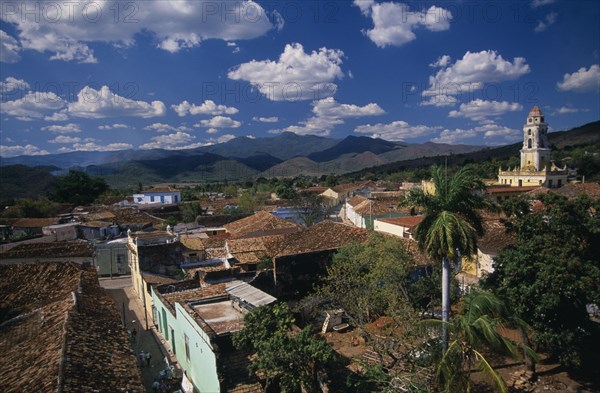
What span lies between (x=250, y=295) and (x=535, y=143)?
50.2 metres

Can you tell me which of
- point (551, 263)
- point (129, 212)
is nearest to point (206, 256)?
point (551, 263)

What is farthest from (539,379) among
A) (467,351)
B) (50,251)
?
(50,251)

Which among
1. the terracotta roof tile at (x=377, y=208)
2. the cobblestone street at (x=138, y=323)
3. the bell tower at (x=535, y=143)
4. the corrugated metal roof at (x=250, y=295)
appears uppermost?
→ the bell tower at (x=535, y=143)

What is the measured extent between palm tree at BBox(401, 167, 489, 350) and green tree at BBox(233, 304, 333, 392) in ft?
15.2

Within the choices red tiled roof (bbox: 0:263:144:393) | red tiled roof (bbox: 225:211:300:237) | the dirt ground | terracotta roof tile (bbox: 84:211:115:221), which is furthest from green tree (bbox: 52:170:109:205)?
the dirt ground

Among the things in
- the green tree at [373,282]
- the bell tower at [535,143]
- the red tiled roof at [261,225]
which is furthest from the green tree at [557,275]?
the bell tower at [535,143]

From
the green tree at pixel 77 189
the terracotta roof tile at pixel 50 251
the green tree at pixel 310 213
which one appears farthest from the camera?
the green tree at pixel 77 189

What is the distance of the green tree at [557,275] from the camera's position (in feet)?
37.7

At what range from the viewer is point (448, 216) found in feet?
40.5

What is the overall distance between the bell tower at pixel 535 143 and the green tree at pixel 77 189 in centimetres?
6959

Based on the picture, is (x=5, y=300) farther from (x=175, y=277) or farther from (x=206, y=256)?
(x=206, y=256)

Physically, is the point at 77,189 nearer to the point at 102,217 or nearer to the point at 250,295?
the point at 102,217

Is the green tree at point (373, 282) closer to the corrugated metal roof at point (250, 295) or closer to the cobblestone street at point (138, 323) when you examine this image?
the corrugated metal roof at point (250, 295)

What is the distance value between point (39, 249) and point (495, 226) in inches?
1061
